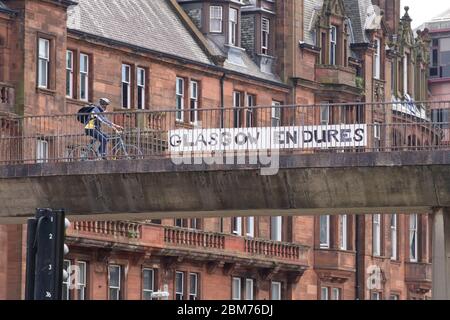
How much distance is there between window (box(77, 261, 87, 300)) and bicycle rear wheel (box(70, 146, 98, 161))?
58.3 ft

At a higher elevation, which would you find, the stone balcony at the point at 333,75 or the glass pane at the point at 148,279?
the stone balcony at the point at 333,75

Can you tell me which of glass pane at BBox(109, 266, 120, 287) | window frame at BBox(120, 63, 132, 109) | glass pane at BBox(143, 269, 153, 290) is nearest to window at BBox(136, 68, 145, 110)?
window frame at BBox(120, 63, 132, 109)

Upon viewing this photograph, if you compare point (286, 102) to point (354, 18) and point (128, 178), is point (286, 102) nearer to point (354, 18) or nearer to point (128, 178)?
point (354, 18)

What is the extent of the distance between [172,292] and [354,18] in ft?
70.2

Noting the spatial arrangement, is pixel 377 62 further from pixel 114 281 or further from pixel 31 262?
pixel 31 262

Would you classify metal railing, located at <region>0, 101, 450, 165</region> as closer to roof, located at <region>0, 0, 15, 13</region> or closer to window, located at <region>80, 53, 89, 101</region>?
roof, located at <region>0, 0, 15, 13</region>

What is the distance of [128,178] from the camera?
55312 mm

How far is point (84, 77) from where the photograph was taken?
78.4m

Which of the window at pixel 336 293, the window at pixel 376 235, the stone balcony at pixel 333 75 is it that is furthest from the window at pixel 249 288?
the window at pixel 376 235

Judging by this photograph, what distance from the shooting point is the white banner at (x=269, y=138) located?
53.0 m

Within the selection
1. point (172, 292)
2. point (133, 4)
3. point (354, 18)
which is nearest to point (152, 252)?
point (172, 292)

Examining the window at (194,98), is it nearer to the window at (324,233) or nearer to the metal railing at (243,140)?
the window at (324,233)

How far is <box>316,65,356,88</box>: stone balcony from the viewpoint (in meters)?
94.6

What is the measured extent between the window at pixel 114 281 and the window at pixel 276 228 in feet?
41.2
